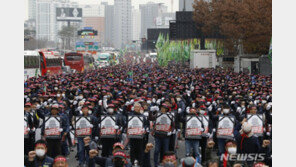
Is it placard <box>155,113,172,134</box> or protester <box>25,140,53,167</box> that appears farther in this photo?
placard <box>155,113,172,134</box>

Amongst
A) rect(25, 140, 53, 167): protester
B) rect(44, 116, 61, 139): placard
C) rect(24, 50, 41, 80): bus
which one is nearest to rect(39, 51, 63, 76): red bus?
rect(24, 50, 41, 80): bus

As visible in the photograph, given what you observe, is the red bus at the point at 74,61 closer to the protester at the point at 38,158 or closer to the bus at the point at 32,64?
the bus at the point at 32,64

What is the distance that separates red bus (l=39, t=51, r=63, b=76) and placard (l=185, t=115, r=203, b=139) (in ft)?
120

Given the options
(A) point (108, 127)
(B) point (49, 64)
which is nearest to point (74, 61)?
(B) point (49, 64)

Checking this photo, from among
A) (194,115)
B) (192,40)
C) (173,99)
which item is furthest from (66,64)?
(194,115)

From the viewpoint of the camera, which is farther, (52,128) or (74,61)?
(74,61)

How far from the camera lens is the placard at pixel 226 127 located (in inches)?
460

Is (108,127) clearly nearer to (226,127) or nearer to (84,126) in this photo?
Answer: (84,126)

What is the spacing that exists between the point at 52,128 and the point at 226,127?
384 centimetres

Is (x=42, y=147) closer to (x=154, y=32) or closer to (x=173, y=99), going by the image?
(x=173, y=99)

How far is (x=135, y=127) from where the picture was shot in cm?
1142

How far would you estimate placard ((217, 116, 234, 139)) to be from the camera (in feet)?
38.3

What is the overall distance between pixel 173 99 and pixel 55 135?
4.69 meters

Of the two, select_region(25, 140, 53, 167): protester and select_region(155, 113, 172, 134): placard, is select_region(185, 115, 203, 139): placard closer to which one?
select_region(155, 113, 172, 134): placard
